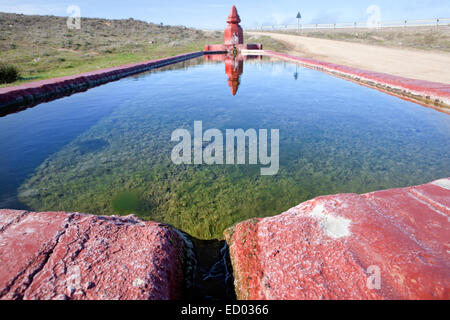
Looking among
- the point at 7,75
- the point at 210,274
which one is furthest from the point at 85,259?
the point at 7,75

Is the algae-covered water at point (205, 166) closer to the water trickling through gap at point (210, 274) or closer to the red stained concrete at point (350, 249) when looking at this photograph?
the water trickling through gap at point (210, 274)

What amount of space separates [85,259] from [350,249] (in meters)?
1.12

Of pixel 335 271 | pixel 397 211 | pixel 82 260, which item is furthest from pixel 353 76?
pixel 82 260

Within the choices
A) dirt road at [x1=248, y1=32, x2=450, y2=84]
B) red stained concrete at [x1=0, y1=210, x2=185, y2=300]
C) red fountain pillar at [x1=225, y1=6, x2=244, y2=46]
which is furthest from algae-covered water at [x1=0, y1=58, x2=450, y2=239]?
red fountain pillar at [x1=225, y1=6, x2=244, y2=46]

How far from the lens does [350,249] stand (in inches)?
40.5

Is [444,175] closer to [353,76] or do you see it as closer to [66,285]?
[66,285]

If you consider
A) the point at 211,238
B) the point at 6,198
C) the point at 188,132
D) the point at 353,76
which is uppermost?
the point at 353,76

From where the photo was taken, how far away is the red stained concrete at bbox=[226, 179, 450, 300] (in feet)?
2.91

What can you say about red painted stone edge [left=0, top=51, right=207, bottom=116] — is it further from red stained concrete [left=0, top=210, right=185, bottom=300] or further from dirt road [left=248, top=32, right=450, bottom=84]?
dirt road [left=248, top=32, right=450, bottom=84]

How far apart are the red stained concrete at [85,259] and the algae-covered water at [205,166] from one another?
0.67m

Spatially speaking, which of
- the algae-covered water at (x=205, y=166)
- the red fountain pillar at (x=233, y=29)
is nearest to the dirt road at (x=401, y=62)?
the algae-covered water at (x=205, y=166)

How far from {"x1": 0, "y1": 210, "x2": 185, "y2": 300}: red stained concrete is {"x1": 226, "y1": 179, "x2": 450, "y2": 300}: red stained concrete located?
413mm

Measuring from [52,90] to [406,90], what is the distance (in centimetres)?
724
